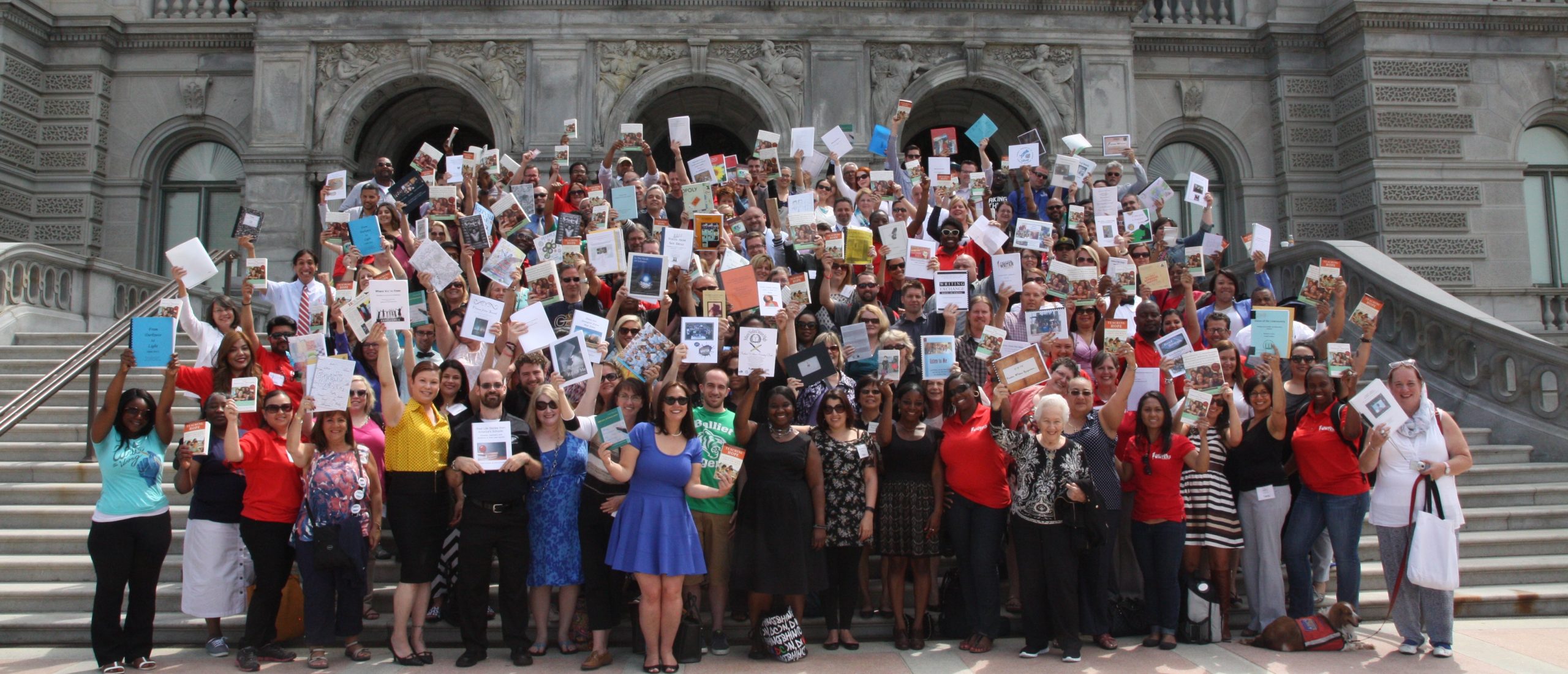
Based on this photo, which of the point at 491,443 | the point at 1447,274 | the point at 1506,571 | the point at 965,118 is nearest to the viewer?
the point at 491,443

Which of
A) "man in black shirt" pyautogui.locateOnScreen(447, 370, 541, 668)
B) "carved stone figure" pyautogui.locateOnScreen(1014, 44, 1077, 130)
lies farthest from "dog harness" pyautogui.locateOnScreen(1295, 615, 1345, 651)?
"carved stone figure" pyautogui.locateOnScreen(1014, 44, 1077, 130)

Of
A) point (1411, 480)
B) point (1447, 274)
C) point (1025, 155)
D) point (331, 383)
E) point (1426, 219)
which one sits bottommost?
point (1411, 480)

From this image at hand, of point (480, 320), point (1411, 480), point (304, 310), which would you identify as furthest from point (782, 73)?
point (1411, 480)

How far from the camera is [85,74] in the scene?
18.9 metres

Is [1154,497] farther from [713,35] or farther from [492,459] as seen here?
[713,35]

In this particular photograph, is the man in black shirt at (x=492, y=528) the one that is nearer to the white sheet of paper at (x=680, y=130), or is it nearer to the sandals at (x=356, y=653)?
the sandals at (x=356, y=653)

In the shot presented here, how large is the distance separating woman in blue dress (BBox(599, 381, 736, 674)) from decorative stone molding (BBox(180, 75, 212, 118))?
15843 mm

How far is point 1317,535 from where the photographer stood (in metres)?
7.68

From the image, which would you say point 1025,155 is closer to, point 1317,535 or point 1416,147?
point 1317,535

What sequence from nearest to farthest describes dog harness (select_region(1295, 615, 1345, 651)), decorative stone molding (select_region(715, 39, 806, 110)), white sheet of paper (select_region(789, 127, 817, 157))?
dog harness (select_region(1295, 615, 1345, 651)), white sheet of paper (select_region(789, 127, 817, 157)), decorative stone molding (select_region(715, 39, 806, 110))

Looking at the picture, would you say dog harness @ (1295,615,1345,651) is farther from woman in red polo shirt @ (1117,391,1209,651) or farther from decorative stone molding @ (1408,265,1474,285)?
decorative stone molding @ (1408,265,1474,285)

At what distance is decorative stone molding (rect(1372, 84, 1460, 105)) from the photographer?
18.5m

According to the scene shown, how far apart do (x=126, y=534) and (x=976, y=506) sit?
5783 mm

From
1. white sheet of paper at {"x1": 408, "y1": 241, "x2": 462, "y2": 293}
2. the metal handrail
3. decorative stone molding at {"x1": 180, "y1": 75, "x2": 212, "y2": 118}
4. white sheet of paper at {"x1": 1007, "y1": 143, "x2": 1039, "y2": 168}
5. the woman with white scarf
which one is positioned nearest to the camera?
the woman with white scarf
